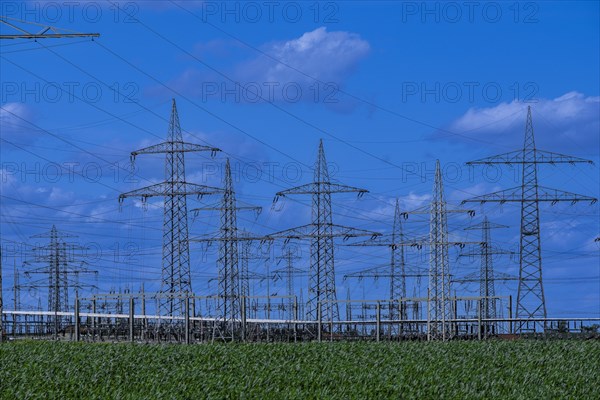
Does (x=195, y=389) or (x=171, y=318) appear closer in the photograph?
(x=195, y=389)

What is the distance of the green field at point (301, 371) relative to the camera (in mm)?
23953

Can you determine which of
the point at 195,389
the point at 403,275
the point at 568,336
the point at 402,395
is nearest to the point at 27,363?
the point at 195,389

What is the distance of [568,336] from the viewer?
4606 cm

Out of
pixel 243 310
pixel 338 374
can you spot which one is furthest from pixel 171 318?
pixel 338 374

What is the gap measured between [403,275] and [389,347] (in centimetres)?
3482

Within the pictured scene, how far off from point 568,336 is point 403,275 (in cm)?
2434

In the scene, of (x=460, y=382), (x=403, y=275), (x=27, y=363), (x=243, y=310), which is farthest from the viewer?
(x=403, y=275)

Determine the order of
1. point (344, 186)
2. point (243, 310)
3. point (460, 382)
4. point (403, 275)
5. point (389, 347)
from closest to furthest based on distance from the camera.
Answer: point (460, 382) < point (389, 347) < point (243, 310) < point (344, 186) < point (403, 275)

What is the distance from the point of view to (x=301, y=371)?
1089 inches

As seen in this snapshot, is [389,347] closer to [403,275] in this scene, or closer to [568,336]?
[568,336]

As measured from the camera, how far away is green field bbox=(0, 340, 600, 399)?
23953 millimetres

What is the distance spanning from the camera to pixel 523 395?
24.6 metres

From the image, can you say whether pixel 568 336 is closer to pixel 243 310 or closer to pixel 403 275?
pixel 243 310

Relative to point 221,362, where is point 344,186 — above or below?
above
